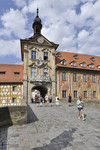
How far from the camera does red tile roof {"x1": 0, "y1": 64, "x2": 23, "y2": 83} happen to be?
21.4 metres

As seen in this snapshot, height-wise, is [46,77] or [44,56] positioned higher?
[44,56]

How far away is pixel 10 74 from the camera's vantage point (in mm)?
22969

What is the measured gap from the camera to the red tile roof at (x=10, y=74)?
21.4m

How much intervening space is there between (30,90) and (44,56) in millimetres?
7375

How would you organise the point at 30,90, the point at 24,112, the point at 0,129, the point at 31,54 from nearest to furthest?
the point at 0,129, the point at 24,112, the point at 30,90, the point at 31,54

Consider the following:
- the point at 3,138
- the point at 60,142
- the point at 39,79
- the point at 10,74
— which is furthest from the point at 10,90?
the point at 60,142

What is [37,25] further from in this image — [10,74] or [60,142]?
[60,142]

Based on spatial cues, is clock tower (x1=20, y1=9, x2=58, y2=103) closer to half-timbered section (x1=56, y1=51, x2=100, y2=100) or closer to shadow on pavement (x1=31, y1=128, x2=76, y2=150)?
half-timbered section (x1=56, y1=51, x2=100, y2=100)

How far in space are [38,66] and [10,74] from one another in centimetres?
594

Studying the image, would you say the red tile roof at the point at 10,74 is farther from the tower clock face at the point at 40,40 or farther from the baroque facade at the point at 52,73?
the tower clock face at the point at 40,40

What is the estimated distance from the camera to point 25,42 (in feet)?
72.0

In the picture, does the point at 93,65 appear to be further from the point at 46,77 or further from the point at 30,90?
the point at 30,90

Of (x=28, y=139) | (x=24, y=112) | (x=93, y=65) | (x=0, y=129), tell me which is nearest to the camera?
(x=28, y=139)

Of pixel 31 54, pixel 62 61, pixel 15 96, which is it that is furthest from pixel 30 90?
pixel 62 61
